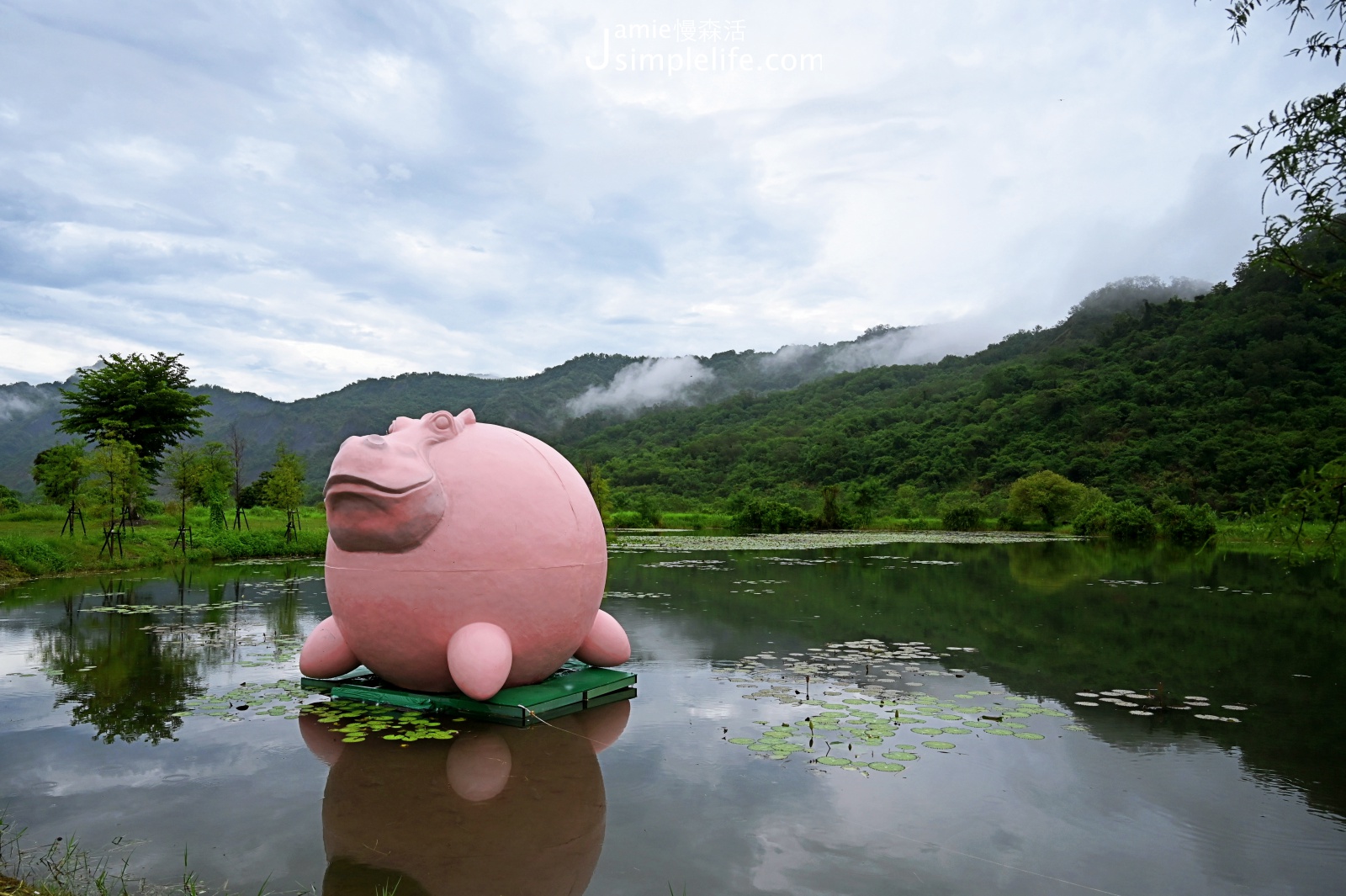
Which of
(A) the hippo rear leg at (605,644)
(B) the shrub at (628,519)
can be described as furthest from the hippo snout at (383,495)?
(B) the shrub at (628,519)

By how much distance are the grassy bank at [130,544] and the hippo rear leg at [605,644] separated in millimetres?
14938

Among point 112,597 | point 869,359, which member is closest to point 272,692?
point 112,597

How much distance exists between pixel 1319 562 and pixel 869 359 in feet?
443

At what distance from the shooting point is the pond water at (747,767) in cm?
431

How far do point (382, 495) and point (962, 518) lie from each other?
42610 mm

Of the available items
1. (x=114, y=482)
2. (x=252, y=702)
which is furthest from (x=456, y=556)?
(x=114, y=482)

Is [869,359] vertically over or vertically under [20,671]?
over

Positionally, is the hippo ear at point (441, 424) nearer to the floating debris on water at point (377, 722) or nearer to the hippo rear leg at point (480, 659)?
the hippo rear leg at point (480, 659)

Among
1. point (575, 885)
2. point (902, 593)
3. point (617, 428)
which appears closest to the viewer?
point (575, 885)

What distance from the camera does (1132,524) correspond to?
35406mm

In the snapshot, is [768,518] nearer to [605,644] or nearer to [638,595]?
[638,595]

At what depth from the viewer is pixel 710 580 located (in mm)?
18125

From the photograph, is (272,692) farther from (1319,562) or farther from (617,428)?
(617,428)

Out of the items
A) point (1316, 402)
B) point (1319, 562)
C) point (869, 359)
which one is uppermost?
point (869, 359)
